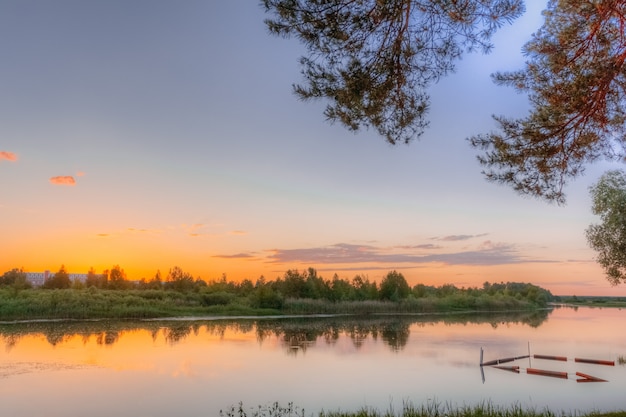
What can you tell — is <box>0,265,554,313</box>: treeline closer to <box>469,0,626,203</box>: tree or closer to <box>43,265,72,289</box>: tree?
<box>43,265,72,289</box>: tree

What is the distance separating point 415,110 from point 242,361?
1063 cm

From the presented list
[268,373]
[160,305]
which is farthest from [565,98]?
[160,305]

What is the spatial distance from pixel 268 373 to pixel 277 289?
33.1 metres

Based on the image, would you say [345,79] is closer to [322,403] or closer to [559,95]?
[559,95]

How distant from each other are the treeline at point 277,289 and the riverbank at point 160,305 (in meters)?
0.15

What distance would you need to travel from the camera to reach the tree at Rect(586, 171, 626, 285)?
15844 mm

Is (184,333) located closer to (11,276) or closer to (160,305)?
(160,305)

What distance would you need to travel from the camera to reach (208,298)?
40906mm

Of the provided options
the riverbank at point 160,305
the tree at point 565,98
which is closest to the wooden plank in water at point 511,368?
the tree at point 565,98

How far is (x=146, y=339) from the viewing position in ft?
64.5

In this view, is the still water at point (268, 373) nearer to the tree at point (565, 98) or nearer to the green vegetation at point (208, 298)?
the tree at point (565, 98)

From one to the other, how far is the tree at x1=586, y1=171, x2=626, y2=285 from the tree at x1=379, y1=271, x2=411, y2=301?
32.5 m

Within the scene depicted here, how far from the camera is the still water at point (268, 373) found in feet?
32.4

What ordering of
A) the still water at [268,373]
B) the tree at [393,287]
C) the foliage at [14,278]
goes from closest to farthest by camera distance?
the still water at [268,373] < the foliage at [14,278] < the tree at [393,287]
